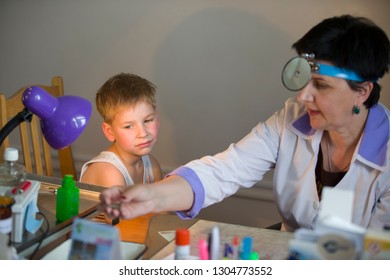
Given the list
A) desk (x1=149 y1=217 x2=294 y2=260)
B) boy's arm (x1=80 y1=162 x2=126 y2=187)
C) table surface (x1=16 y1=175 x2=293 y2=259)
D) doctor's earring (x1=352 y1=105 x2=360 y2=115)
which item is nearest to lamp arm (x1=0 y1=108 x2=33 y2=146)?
table surface (x1=16 y1=175 x2=293 y2=259)

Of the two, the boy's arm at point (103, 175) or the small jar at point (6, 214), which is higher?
the small jar at point (6, 214)

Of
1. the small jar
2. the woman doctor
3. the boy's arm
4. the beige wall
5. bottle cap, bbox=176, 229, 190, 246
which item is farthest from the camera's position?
the beige wall

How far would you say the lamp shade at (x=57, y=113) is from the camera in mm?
982

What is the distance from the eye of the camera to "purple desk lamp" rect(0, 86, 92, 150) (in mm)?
983

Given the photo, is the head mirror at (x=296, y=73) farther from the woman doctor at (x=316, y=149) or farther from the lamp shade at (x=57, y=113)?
the lamp shade at (x=57, y=113)

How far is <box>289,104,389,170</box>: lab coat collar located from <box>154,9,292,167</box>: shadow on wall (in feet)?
1.87

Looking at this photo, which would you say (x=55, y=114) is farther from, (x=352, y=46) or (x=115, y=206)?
(x=352, y=46)

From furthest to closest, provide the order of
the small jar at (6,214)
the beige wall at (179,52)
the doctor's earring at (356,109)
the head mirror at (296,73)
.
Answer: the beige wall at (179,52) < the doctor's earring at (356,109) < the head mirror at (296,73) < the small jar at (6,214)

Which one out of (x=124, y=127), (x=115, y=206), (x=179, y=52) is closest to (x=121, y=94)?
(x=124, y=127)

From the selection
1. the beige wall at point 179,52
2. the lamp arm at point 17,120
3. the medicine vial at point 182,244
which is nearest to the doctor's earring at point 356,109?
the beige wall at point 179,52

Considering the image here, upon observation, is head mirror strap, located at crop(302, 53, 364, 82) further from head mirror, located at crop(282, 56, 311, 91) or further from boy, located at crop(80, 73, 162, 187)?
boy, located at crop(80, 73, 162, 187)

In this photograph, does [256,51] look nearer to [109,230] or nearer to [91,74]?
[91,74]

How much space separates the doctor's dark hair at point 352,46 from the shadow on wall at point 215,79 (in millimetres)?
678
